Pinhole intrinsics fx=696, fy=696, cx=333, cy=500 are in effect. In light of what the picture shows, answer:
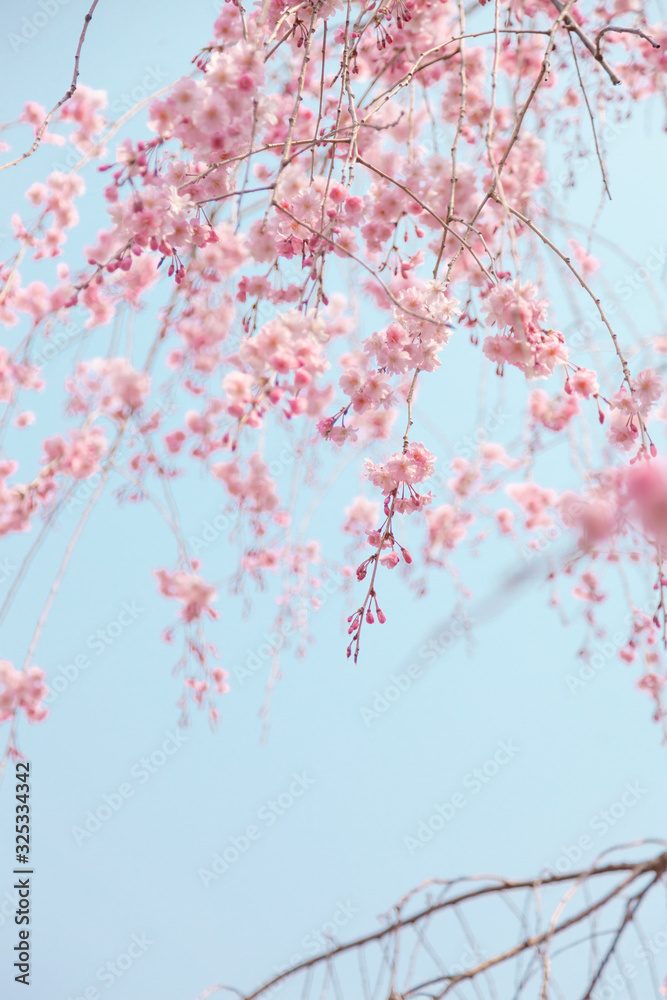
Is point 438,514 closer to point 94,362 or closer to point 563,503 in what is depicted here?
point 94,362

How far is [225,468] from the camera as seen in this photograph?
301 cm

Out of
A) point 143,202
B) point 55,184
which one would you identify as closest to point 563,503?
point 143,202

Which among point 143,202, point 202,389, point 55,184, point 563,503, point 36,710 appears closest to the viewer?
point 563,503

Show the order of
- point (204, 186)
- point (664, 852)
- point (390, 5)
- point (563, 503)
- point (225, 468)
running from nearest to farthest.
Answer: point (563, 503)
point (664, 852)
point (204, 186)
point (390, 5)
point (225, 468)

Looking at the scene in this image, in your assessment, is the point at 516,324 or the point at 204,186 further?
the point at 204,186

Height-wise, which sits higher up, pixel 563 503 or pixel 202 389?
pixel 202 389

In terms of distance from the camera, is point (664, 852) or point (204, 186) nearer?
point (664, 852)

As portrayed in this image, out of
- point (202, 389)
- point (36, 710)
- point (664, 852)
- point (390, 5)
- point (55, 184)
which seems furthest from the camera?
point (202, 389)

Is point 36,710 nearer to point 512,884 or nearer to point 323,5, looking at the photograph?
point 512,884

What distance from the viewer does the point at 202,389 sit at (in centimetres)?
333

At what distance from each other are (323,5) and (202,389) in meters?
1.97

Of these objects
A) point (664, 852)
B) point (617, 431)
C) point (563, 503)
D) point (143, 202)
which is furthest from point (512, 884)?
point (143, 202)

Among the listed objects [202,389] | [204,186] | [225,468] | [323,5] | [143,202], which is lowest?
[143,202]

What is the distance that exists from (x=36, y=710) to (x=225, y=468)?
1194mm
